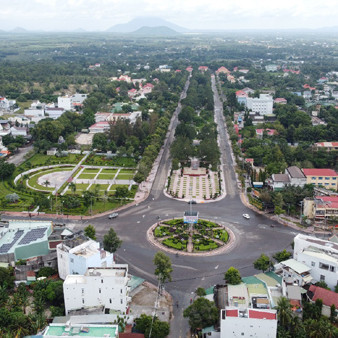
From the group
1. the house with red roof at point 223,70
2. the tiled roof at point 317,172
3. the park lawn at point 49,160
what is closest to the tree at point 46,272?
the park lawn at point 49,160

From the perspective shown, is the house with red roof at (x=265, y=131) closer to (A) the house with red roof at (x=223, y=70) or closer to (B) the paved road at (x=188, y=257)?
(B) the paved road at (x=188, y=257)

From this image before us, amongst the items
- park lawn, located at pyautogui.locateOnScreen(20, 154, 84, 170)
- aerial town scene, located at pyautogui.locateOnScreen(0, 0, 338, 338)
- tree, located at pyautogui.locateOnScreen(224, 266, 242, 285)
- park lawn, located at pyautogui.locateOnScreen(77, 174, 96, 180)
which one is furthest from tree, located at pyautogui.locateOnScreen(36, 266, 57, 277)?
park lawn, located at pyautogui.locateOnScreen(20, 154, 84, 170)

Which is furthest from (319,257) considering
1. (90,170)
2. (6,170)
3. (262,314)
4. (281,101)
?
(281,101)

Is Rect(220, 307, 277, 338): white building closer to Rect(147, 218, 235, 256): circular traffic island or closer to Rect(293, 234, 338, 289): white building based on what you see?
Rect(293, 234, 338, 289): white building

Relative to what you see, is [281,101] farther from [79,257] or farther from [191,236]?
[79,257]

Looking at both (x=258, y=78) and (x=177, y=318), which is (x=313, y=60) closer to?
(x=258, y=78)

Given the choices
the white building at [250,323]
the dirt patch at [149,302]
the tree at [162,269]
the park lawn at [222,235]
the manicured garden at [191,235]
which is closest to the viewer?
the white building at [250,323]

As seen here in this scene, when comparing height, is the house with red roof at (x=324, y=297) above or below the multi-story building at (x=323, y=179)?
below
